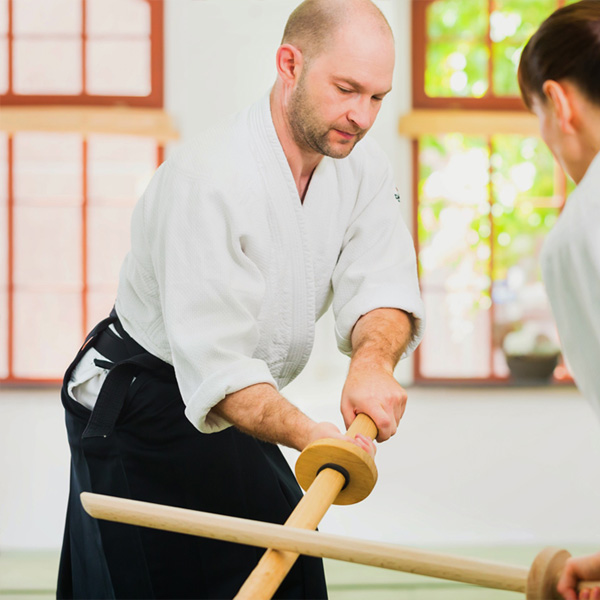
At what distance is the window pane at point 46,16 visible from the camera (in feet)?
13.4

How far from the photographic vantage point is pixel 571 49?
104cm

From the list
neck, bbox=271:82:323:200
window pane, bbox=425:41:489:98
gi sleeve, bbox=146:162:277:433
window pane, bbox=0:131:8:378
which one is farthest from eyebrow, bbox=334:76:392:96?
window pane, bbox=0:131:8:378

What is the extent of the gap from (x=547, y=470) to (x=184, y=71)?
8.46 ft

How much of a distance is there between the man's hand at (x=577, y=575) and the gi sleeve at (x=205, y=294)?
1.69ft

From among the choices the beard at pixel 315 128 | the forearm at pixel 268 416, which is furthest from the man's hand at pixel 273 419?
the beard at pixel 315 128

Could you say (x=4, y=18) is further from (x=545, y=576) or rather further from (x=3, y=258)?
(x=545, y=576)

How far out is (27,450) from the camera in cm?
387

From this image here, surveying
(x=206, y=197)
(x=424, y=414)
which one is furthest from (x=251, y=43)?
(x=206, y=197)

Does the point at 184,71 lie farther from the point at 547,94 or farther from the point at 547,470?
the point at 547,94

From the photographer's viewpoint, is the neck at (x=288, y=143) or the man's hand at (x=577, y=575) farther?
the neck at (x=288, y=143)

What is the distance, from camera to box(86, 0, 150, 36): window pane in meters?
4.07

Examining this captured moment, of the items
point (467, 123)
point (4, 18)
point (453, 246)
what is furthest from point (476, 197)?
point (4, 18)

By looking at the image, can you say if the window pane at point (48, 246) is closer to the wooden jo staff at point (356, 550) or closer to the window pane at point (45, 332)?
the window pane at point (45, 332)

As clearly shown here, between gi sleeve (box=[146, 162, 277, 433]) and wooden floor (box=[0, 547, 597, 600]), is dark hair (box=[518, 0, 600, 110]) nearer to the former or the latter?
gi sleeve (box=[146, 162, 277, 433])
